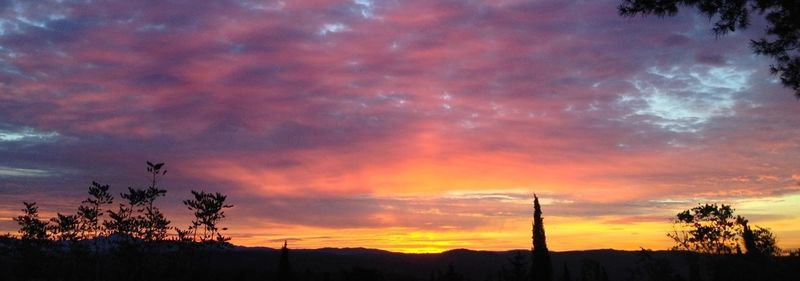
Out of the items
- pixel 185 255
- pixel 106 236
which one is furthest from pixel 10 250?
pixel 185 255

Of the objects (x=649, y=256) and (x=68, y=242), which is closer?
(x=68, y=242)

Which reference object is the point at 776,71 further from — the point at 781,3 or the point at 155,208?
the point at 155,208

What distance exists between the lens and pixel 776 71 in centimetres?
1254

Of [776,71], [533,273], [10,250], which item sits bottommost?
[533,273]

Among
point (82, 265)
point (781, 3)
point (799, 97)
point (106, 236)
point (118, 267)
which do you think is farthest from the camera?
point (82, 265)

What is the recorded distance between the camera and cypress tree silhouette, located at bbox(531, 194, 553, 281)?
64938 mm

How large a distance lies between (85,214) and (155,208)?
36.5ft

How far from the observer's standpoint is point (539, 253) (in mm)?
67312

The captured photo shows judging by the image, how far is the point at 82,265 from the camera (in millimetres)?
51562

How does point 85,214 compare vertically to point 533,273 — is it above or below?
above

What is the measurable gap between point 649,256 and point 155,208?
54641 mm

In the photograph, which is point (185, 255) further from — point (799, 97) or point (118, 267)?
point (799, 97)

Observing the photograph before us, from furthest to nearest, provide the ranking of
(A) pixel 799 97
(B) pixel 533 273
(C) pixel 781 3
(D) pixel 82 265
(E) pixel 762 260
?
1. (B) pixel 533 273
2. (D) pixel 82 265
3. (E) pixel 762 260
4. (A) pixel 799 97
5. (C) pixel 781 3

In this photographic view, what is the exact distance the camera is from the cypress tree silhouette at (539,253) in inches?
2557
